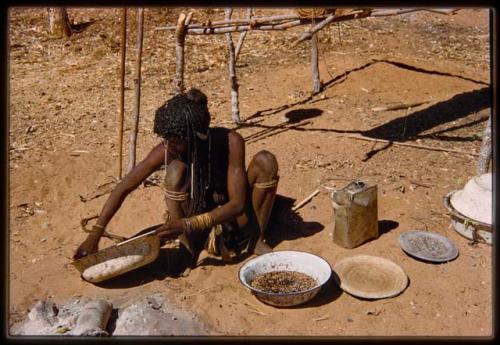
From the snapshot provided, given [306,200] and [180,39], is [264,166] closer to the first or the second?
[306,200]

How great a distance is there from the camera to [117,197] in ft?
12.5

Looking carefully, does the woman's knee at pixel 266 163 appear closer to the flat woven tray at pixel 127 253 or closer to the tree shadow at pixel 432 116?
the flat woven tray at pixel 127 253

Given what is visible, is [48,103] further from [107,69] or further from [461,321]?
[461,321]

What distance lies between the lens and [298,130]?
21.0ft

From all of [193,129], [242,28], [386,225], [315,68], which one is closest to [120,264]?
[193,129]

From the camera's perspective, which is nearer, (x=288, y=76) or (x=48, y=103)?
(x=48, y=103)

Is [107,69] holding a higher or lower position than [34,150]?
higher

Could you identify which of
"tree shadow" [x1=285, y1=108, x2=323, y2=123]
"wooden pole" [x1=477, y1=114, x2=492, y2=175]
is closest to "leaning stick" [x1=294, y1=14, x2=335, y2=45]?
"wooden pole" [x1=477, y1=114, x2=492, y2=175]

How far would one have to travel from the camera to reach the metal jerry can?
413 cm

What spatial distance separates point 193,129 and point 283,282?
112 cm

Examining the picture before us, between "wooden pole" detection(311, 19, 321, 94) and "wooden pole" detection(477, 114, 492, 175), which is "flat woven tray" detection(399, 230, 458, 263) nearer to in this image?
"wooden pole" detection(477, 114, 492, 175)

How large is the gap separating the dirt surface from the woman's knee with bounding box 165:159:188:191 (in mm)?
644

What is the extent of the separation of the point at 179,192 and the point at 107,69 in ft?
18.0

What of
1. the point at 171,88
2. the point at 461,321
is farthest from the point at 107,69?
the point at 461,321
